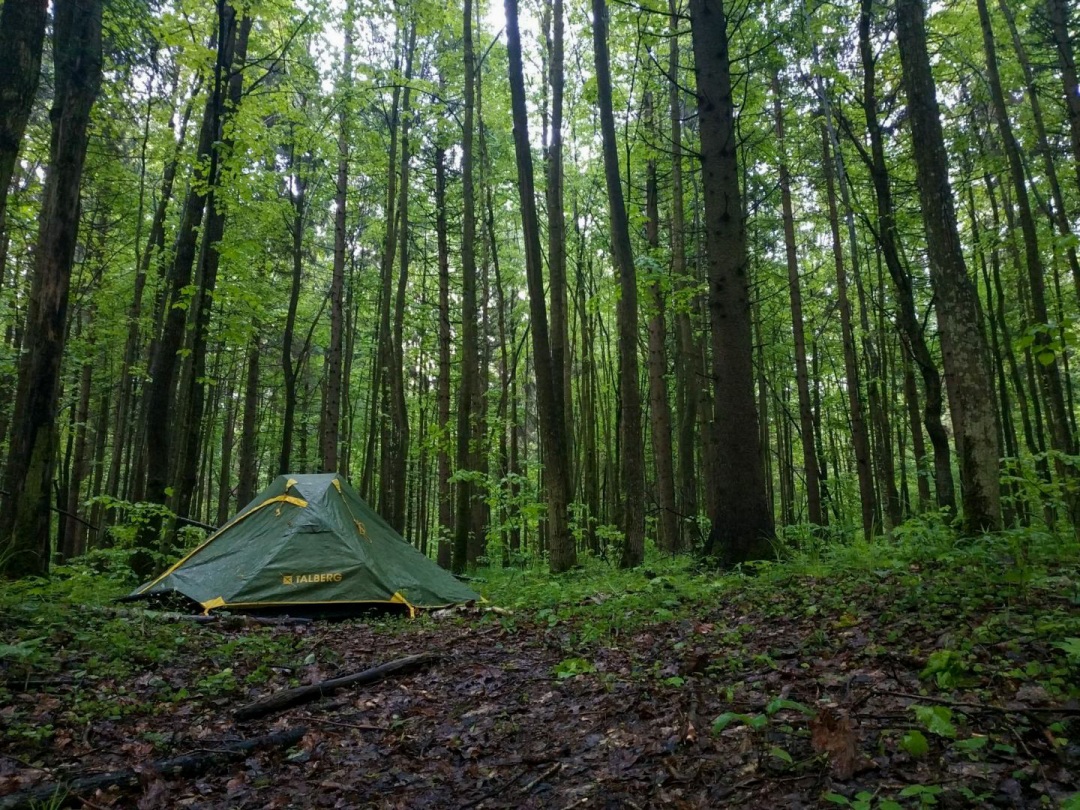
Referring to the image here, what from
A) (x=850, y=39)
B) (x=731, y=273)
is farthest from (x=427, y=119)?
(x=731, y=273)

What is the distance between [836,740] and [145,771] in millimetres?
3255

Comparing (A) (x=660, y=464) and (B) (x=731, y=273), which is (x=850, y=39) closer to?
(B) (x=731, y=273)

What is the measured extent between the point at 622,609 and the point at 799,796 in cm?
362

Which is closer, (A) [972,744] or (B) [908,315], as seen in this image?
(A) [972,744]

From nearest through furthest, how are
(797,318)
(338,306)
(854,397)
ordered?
(854,397) → (797,318) → (338,306)

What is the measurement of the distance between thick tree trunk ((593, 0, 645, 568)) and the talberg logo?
13.6 ft

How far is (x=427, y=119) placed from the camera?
15594 mm

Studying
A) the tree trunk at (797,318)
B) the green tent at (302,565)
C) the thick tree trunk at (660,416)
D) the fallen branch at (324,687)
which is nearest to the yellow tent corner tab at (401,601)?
the green tent at (302,565)

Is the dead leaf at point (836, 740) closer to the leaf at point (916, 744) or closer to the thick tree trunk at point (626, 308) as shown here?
the leaf at point (916, 744)

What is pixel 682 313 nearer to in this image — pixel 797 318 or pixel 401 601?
pixel 797 318

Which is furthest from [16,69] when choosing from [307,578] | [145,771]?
[307,578]

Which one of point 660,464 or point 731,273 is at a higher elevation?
point 731,273

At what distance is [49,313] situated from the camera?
6.54m

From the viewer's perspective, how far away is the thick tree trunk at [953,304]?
5.70 metres
